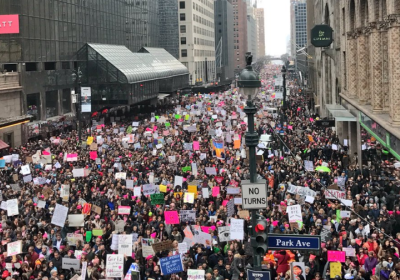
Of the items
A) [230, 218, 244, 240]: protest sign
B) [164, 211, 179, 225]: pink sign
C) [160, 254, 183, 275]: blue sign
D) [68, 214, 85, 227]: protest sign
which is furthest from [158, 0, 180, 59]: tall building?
[160, 254, 183, 275]: blue sign

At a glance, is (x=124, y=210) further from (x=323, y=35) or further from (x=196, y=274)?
(x=323, y=35)

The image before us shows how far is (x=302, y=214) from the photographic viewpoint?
19.0 m

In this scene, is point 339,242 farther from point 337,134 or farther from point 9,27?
point 9,27

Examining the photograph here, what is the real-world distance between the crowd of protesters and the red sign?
81.6 ft

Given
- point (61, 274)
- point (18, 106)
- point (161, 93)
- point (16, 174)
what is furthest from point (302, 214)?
point (161, 93)

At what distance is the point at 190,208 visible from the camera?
21.2 metres

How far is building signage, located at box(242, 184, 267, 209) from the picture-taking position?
35.8ft

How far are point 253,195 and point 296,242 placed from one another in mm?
1234

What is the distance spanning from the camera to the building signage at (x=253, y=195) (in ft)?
35.8

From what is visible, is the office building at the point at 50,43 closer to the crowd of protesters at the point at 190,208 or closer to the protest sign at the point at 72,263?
the crowd of protesters at the point at 190,208

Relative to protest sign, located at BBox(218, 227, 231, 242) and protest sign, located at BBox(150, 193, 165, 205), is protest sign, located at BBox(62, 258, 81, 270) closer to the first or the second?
protest sign, located at BBox(218, 227, 231, 242)

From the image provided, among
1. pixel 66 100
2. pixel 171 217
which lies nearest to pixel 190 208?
pixel 171 217

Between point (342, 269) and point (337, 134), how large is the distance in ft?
98.9

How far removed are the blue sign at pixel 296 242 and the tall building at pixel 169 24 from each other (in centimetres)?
11278
